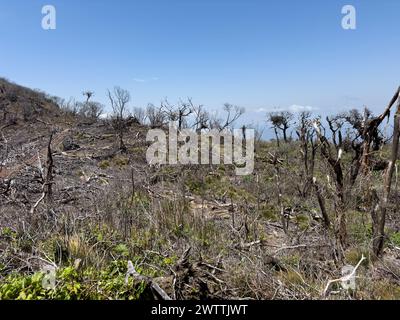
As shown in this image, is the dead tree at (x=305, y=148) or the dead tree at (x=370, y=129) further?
the dead tree at (x=305, y=148)

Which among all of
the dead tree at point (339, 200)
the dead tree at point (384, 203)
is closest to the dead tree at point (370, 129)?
the dead tree at point (384, 203)

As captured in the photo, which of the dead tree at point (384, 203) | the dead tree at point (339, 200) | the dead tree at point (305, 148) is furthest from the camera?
the dead tree at point (305, 148)

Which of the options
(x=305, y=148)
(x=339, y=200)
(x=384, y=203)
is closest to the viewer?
(x=384, y=203)

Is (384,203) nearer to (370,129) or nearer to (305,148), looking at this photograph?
(370,129)

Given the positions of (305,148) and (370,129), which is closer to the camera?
(370,129)

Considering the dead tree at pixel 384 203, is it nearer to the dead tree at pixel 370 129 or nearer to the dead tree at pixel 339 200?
the dead tree at pixel 370 129

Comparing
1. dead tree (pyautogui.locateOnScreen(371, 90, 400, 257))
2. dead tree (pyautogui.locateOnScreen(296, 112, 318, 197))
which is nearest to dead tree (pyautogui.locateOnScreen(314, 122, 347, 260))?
dead tree (pyautogui.locateOnScreen(371, 90, 400, 257))

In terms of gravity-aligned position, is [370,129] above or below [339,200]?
above

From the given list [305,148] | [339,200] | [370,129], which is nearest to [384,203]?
[339,200]

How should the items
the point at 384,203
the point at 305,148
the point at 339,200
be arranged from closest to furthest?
the point at 384,203 < the point at 339,200 < the point at 305,148

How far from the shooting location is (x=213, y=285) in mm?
2975

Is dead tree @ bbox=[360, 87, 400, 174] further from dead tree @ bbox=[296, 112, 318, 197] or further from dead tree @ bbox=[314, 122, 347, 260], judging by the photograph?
dead tree @ bbox=[296, 112, 318, 197]

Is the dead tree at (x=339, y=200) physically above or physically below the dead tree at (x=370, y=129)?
below

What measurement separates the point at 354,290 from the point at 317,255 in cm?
130
